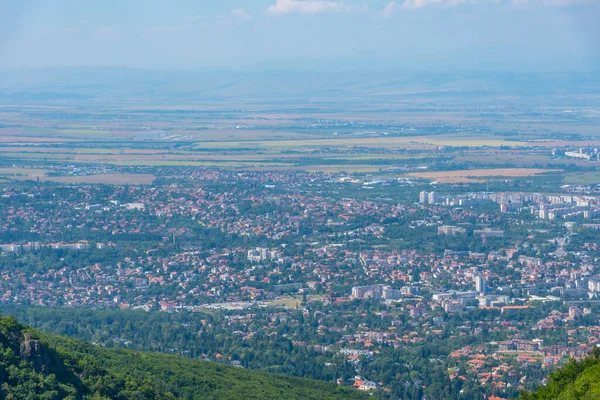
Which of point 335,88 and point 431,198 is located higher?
point 431,198

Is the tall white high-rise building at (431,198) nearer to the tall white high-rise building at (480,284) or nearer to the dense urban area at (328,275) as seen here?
the dense urban area at (328,275)

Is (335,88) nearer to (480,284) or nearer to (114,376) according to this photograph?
(480,284)

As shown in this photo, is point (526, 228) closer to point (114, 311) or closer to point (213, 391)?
point (114, 311)

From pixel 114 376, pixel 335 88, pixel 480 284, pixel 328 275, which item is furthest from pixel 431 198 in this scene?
pixel 335 88

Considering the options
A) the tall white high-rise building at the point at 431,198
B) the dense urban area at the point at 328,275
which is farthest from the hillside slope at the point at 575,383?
the tall white high-rise building at the point at 431,198

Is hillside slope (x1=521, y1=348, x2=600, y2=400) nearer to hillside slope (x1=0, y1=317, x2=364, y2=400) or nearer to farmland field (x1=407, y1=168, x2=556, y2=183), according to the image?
hillside slope (x1=0, y1=317, x2=364, y2=400)

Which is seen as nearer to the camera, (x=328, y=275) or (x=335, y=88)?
(x=328, y=275)

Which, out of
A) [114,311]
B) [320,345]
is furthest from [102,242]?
[320,345]
